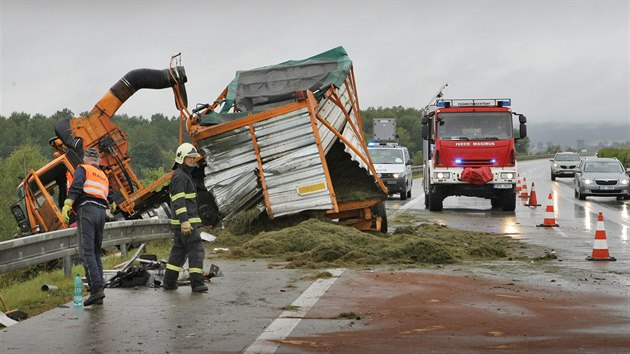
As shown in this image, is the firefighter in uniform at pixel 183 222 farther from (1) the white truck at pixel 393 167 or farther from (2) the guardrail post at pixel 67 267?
(1) the white truck at pixel 393 167

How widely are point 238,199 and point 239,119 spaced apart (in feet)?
4.62

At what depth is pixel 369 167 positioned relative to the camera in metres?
19.6

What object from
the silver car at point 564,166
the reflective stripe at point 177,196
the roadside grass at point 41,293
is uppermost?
the reflective stripe at point 177,196

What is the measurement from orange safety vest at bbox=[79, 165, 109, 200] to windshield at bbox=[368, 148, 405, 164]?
26652 millimetres

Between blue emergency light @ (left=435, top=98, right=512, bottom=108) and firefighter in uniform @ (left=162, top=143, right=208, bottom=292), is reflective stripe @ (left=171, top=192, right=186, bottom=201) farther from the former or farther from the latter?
blue emergency light @ (left=435, top=98, right=512, bottom=108)

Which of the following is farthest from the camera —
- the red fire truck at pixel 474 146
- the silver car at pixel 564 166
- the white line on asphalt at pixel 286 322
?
the silver car at pixel 564 166

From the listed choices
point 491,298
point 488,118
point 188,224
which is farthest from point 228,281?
point 488,118

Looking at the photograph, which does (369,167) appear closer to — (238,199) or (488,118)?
(238,199)

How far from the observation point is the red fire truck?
28.0 meters

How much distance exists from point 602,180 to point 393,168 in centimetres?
744

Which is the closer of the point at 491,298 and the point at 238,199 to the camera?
the point at 491,298

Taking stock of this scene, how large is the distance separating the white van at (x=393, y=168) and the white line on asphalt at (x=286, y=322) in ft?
76.7

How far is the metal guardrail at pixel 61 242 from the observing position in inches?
454

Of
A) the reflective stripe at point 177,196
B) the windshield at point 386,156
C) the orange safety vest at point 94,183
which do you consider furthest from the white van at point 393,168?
the orange safety vest at point 94,183
